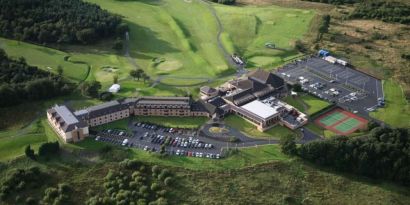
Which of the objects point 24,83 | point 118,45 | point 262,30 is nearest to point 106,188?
point 24,83

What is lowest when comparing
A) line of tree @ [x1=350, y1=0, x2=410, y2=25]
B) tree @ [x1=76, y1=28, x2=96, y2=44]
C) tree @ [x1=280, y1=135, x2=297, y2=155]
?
tree @ [x1=280, y1=135, x2=297, y2=155]

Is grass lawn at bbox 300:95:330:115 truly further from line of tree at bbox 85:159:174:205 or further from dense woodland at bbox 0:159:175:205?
line of tree at bbox 85:159:174:205

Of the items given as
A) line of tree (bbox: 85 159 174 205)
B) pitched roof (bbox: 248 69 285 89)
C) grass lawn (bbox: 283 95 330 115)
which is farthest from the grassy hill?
pitched roof (bbox: 248 69 285 89)

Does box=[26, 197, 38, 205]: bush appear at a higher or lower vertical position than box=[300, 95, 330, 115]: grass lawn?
lower

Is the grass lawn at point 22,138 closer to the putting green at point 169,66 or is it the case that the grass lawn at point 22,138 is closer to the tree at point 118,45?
the putting green at point 169,66

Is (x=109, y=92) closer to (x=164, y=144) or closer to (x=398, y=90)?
(x=164, y=144)

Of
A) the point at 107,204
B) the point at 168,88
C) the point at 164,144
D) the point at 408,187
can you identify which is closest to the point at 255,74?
the point at 168,88
